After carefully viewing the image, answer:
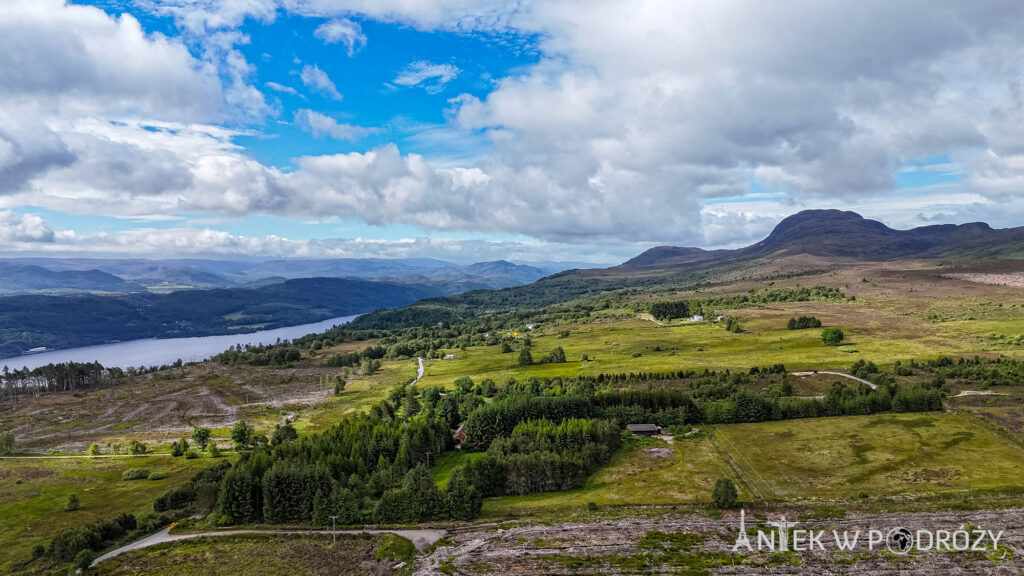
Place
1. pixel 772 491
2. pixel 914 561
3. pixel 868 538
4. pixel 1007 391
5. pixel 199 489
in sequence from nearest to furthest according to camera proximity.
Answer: pixel 914 561 < pixel 868 538 < pixel 772 491 < pixel 199 489 < pixel 1007 391

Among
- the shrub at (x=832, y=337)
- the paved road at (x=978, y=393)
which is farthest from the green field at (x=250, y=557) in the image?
the shrub at (x=832, y=337)

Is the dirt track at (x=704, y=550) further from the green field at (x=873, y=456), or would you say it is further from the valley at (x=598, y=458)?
the green field at (x=873, y=456)

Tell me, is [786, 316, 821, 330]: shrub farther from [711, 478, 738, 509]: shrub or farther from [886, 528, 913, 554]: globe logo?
[886, 528, 913, 554]: globe logo

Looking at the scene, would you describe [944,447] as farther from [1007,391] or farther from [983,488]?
[1007,391]

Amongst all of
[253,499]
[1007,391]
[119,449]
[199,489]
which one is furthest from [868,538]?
[119,449]

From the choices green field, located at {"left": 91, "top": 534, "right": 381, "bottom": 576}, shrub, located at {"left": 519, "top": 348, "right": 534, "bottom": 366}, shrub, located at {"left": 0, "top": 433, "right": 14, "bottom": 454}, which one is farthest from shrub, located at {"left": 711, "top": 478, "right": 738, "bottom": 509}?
shrub, located at {"left": 0, "top": 433, "right": 14, "bottom": 454}
